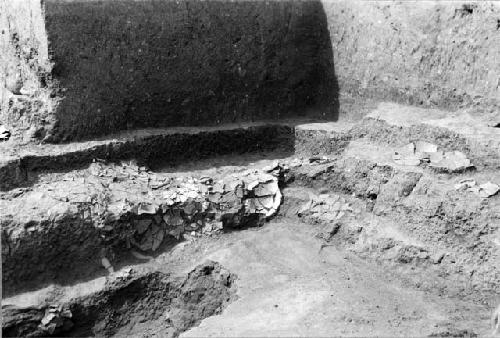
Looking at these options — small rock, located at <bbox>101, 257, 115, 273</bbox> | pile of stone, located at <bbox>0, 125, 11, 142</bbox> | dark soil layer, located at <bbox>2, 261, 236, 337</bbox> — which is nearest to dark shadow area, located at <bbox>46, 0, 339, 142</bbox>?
pile of stone, located at <bbox>0, 125, 11, 142</bbox>

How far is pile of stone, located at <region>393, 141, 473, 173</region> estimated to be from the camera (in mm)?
3787

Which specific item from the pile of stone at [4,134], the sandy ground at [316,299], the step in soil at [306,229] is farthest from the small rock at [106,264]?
the pile of stone at [4,134]

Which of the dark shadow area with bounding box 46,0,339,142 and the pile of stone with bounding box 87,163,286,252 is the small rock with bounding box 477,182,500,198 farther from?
the dark shadow area with bounding box 46,0,339,142

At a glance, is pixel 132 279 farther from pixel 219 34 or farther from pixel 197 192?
pixel 219 34

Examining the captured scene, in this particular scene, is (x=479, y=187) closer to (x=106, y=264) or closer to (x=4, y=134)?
(x=106, y=264)

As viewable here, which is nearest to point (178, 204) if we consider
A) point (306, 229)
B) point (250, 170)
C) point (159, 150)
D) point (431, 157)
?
point (159, 150)

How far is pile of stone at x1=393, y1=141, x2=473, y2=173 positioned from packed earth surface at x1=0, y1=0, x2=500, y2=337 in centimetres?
1

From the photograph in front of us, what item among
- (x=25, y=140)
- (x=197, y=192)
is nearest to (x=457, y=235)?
(x=197, y=192)

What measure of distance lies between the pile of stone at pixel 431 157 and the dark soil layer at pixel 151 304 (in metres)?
1.21

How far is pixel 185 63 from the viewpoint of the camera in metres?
4.29

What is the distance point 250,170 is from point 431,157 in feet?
3.43

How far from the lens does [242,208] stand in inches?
157

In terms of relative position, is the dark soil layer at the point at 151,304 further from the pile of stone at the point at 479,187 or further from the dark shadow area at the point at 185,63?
the pile of stone at the point at 479,187

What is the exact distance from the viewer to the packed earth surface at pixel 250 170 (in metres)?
3.33
